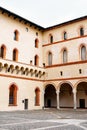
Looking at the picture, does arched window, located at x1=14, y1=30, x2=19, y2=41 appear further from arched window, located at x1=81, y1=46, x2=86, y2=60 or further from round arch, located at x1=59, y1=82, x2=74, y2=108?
round arch, located at x1=59, y1=82, x2=74, y2=108

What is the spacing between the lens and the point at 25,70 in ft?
122

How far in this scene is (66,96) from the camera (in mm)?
42938

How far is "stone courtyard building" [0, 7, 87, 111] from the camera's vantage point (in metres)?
34.6

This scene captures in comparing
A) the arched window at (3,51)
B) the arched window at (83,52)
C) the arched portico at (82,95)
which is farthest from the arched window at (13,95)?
the arched portico at (82,95)

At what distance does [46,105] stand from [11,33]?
1643 centimetres

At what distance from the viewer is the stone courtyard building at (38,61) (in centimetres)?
3456

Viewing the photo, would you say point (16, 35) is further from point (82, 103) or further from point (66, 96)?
point (82, 103)

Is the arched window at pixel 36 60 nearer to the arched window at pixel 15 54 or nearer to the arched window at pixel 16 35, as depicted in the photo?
the arched window at pixel 15 54

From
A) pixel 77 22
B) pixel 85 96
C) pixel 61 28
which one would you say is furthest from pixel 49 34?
pixel 85 96

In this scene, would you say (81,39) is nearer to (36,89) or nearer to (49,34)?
(49,34)

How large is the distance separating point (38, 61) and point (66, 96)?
826 cm

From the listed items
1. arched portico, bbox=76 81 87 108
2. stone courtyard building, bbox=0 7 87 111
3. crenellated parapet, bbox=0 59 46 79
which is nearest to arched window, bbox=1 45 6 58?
stone courtyard building, bbox=0 7 87 111

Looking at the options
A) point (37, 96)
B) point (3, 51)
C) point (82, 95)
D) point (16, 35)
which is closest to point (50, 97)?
point (37, 96)

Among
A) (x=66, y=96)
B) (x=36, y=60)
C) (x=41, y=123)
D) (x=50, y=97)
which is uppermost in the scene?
(x=36, y=60)
